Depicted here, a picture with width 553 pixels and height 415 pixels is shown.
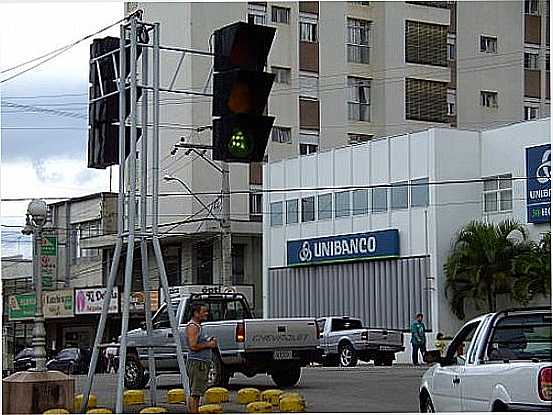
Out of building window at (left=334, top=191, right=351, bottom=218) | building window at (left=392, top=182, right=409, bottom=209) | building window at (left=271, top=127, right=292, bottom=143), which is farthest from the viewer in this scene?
building window at (left=271, top=127, right=292, bottom=143)

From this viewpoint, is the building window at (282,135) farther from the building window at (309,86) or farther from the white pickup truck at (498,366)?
the white pickup truck at (498,366)

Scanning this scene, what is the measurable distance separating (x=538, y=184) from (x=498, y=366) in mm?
25857

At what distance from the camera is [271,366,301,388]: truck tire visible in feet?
73.0

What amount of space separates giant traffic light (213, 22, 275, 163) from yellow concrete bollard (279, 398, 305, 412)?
215 inches

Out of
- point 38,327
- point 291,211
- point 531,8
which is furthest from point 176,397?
point 531,8

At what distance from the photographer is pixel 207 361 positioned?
53.9 ft

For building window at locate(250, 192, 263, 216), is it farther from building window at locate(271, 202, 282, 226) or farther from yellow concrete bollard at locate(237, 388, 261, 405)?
yellow concrete bollard at locate(237, 388, 261, 405)

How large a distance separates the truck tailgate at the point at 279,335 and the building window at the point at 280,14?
2920 centimetres

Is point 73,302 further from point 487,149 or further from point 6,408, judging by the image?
point 6,408

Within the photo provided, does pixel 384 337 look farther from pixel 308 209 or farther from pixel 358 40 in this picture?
pixel 358 40

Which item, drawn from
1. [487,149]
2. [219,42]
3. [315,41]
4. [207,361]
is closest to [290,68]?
[315,41]

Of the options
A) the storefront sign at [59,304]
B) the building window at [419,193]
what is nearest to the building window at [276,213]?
the building window at [419,193]

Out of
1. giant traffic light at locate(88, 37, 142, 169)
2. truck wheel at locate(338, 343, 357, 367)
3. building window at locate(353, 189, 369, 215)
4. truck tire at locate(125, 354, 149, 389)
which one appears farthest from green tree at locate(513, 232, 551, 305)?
giant traffic light at locate(88, 37, 142, 169)

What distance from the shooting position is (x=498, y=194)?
126 feet
